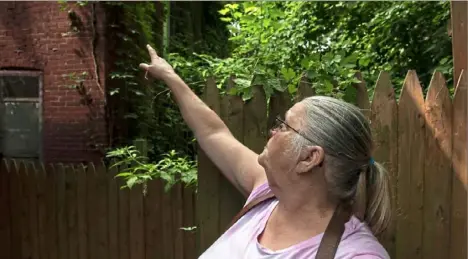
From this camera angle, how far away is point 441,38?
4.91 m

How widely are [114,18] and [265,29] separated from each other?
279 centimetres

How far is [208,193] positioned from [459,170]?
1.15 metres

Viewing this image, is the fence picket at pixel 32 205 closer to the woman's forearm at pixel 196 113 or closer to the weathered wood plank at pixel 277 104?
the woman's forearm at pixel 196 113

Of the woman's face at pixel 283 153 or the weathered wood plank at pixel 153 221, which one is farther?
the weathered wood plank at pixel 153 221

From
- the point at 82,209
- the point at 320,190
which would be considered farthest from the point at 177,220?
the point at 320,190

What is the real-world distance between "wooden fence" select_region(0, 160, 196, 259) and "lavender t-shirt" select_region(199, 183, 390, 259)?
2.14m

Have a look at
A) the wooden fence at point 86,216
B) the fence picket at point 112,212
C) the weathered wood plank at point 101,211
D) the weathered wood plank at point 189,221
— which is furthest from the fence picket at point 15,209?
the weathered wood plank at point 189,221

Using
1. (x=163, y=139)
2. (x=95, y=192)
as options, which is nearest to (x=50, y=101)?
(x=163, y=139)

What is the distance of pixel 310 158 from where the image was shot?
1756 mm

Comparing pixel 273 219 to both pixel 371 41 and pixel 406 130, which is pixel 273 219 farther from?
pixel 371 41

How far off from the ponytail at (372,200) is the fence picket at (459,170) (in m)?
0.68

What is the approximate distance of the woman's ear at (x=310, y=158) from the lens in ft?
5.70

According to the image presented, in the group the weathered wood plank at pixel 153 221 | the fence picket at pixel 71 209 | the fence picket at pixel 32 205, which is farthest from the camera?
the fence picket at pixel 32 205

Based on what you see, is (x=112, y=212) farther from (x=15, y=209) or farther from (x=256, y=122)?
(x=256, y=122)
